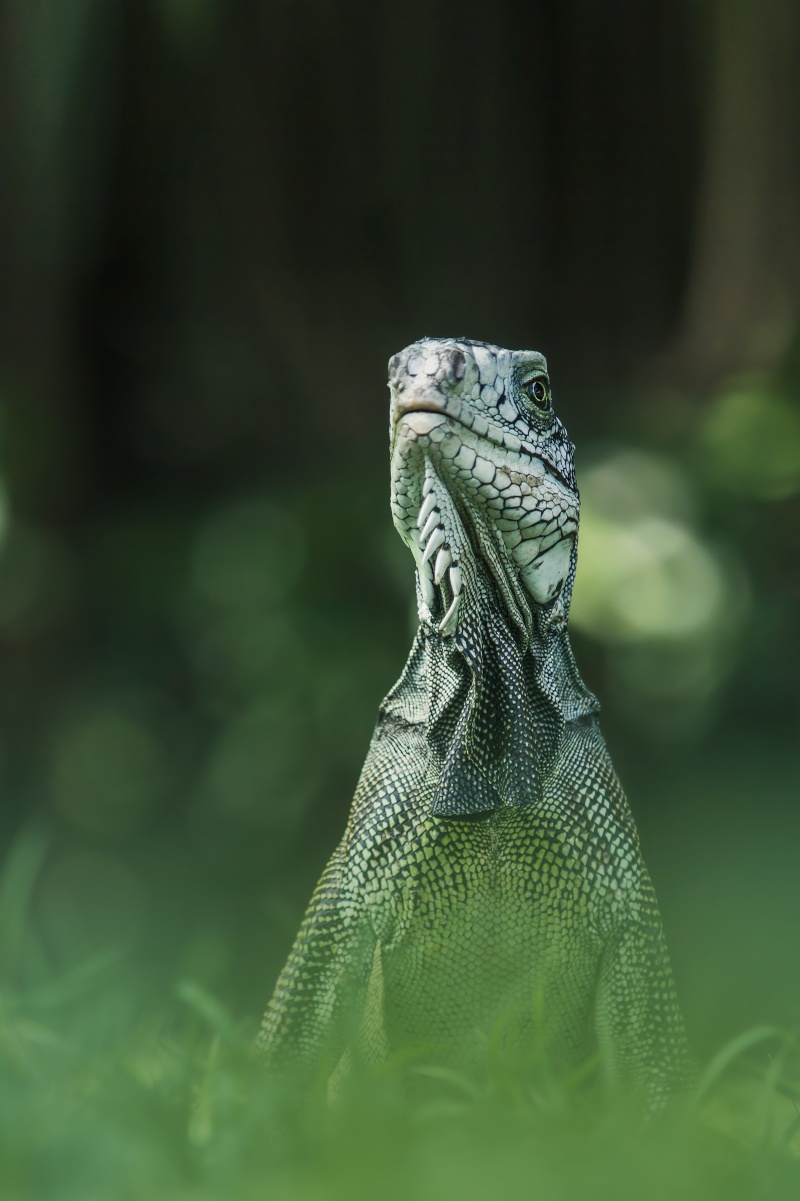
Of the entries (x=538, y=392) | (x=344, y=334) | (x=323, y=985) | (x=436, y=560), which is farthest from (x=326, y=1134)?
(x=344, y=334)

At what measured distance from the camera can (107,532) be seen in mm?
8125

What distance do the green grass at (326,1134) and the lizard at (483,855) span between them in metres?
0.28

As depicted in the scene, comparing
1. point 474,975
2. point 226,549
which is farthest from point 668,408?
point 474,975

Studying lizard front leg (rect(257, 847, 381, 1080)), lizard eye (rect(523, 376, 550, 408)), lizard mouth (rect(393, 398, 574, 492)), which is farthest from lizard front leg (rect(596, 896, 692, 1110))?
lizard eye (rect(523, 376, 550, 408))

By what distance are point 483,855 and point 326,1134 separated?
122 centimetres

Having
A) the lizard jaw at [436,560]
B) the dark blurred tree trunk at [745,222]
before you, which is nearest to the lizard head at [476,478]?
the lizard jaw at [436,560]

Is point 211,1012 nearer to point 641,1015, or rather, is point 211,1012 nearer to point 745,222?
point 641,1015

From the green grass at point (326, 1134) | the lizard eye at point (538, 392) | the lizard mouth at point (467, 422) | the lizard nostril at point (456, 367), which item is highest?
the lizard eye at point (538, 392)

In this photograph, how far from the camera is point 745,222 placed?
7.82m

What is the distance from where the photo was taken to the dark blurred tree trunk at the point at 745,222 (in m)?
7.53

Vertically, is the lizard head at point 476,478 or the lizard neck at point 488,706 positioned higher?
the lizard head at point 476,478

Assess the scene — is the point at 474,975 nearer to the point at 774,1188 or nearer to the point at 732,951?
the point at 774,1188

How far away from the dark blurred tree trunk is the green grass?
17.1 ft

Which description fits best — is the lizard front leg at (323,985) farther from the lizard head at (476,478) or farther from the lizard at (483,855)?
the lizard head at (476,478)
